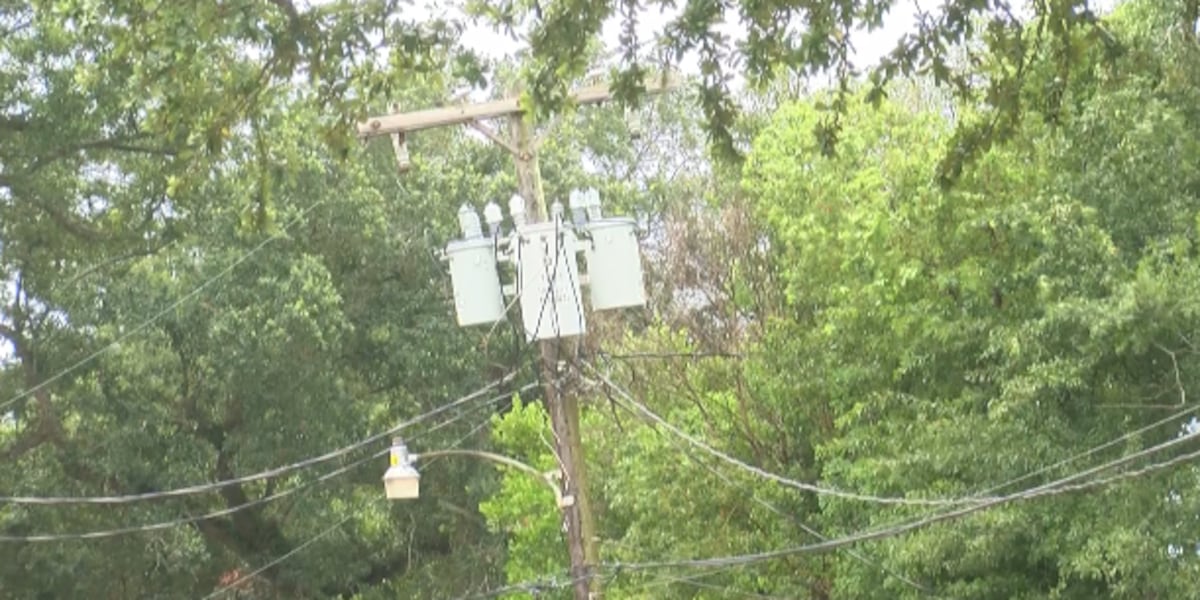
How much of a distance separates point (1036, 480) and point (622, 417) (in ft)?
25.5

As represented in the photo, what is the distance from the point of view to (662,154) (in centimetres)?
4066

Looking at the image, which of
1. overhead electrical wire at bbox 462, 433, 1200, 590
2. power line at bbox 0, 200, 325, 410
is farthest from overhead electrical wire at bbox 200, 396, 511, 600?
overhead electrical wire at bbox 462, 433, 1200, 590

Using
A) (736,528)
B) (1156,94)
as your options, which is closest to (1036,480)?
(1156,94)

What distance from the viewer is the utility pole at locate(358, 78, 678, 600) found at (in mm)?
17281

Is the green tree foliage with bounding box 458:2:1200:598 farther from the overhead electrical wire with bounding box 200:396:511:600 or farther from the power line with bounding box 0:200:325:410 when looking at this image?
the power line with bounding box 0:200:325:410

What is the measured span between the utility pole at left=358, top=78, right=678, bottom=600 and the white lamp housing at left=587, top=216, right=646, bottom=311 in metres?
0.48

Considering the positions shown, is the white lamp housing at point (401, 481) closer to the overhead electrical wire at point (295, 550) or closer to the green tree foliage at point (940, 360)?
the green tree foliage at point (940, 360)

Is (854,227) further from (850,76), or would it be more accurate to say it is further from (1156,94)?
(850,76)

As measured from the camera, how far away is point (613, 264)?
17.5 metres

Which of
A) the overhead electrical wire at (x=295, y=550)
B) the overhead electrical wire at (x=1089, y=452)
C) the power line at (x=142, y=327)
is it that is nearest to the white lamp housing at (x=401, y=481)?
the overhead electrical wire at (x=1089, y=452)

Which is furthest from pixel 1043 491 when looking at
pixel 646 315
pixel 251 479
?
pixel 646 315

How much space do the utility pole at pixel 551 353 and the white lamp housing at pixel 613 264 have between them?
0.48 m

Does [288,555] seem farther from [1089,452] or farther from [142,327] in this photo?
[1089,452]

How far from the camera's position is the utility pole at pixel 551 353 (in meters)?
17.3
